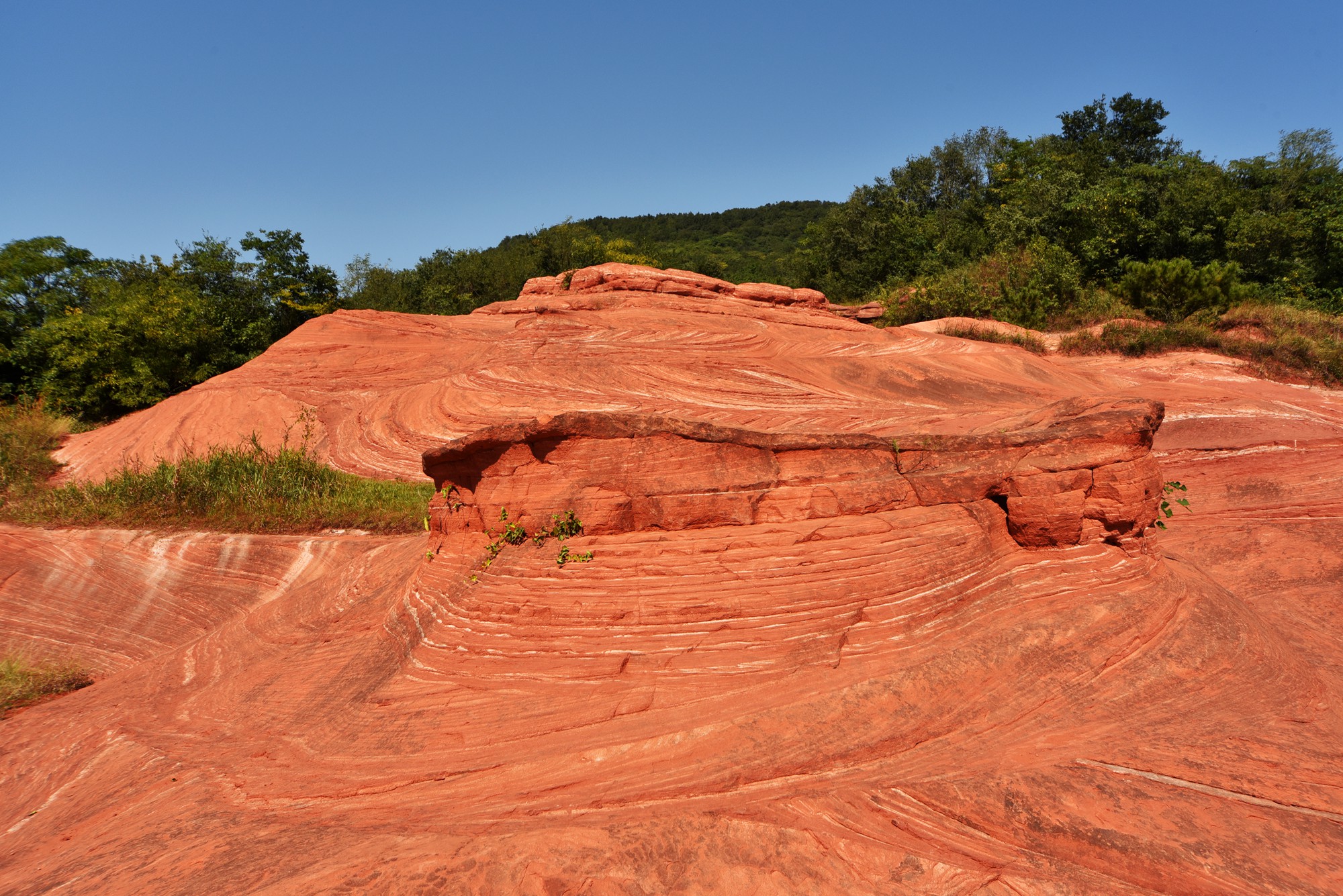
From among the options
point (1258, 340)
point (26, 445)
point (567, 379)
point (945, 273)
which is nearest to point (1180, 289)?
point (1258, 340)

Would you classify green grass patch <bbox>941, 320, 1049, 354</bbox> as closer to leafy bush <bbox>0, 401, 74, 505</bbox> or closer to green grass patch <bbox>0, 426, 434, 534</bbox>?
green grass patch <bbox>0, 426, 434, 534</bbox>

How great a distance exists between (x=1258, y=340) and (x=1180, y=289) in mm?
2290

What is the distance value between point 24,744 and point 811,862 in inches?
228

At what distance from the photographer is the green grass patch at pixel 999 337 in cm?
1625

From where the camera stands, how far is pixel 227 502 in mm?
9547

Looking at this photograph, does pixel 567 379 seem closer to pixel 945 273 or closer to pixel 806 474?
pixel 806 474

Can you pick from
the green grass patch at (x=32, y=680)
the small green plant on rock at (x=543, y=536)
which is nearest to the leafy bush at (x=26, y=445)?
the green grass patch at (x=32, y=680)

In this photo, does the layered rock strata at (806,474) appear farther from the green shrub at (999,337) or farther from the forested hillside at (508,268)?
the forested hillside at (508,268)

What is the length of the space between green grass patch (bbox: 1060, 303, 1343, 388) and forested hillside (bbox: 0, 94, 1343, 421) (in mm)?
68

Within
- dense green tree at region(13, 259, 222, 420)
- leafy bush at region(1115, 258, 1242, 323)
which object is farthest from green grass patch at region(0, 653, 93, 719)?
leafy bush at region(1115, 258, 1242, 323)

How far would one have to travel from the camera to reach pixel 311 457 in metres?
12.8

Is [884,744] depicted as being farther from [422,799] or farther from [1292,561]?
[1292,561]

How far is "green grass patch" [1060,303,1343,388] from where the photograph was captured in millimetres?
13547

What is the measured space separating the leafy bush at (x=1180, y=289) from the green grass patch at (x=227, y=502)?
55.1 ft
